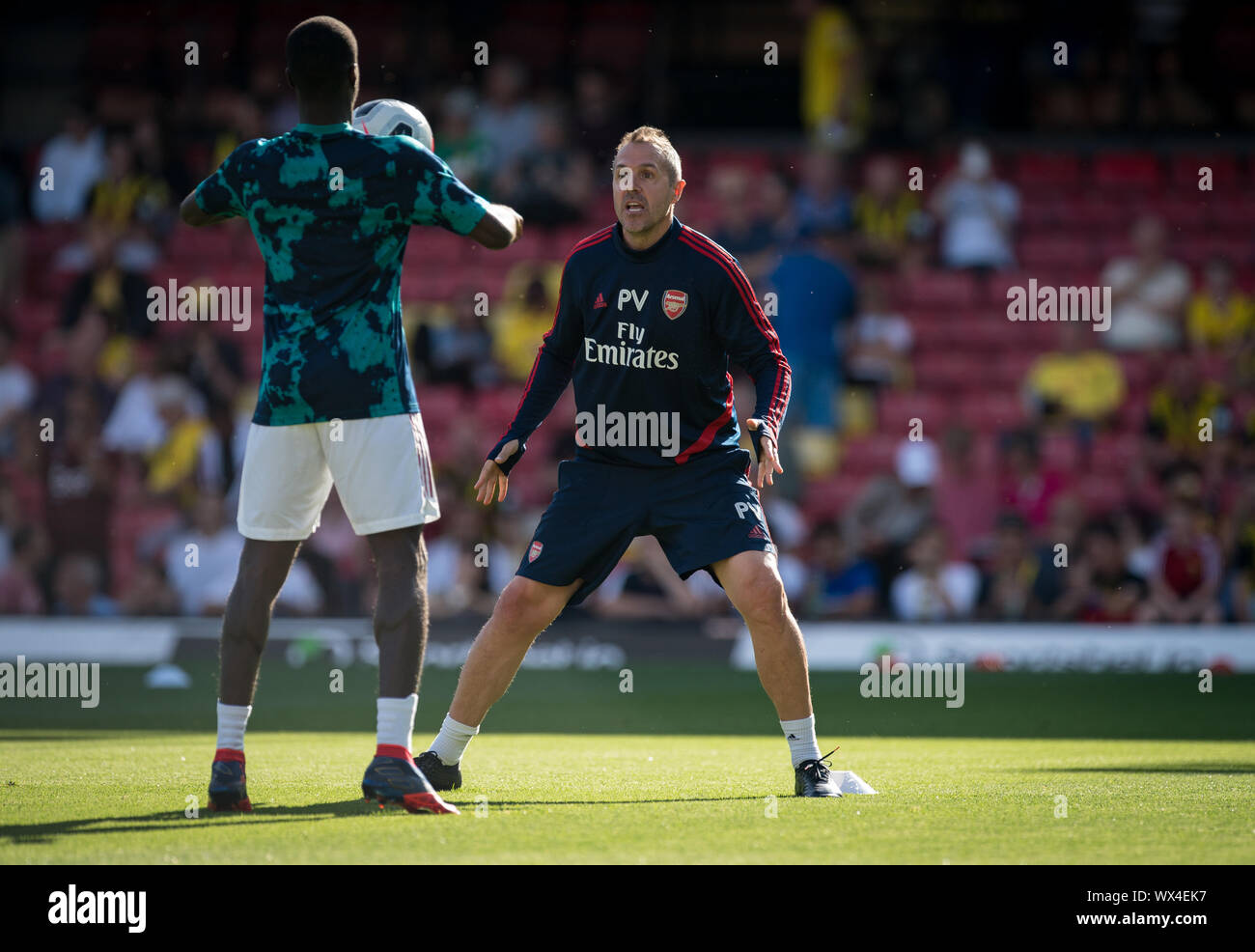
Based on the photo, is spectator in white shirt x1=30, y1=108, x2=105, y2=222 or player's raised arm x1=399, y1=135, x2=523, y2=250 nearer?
player's raised arm x1=399, y1=135, x2=523, y2=250

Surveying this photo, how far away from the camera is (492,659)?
6461 millimetres

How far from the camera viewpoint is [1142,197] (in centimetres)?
1877

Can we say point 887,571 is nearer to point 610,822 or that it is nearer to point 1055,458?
point 1055,458

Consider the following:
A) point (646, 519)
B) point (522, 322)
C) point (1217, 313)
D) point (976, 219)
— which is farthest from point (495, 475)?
point (976, 219)

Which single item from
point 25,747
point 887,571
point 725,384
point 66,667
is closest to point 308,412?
point 725,384

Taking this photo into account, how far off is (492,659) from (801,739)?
1172 millimetres

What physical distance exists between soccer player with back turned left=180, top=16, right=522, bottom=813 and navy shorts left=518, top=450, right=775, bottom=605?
64 centimetres

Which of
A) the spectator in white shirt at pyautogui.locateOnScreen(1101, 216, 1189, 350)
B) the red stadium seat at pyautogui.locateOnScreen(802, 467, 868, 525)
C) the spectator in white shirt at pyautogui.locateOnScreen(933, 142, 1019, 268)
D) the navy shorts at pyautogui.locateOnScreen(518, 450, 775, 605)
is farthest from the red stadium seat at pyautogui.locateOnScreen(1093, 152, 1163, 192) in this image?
the navy shorts at pyautogui.locateOnScreen(518, 450, 775, 605)

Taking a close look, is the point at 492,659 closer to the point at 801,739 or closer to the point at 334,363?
the point at 801,739

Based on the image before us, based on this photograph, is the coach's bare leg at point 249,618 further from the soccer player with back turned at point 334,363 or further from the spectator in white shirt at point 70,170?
the spectator in white shirt at point 70,170

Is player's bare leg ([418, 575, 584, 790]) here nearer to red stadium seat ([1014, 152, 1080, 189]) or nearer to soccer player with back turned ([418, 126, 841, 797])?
soccer player with back turned ([418, 126, 841, 797])

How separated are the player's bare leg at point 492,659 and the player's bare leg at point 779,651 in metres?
0.62

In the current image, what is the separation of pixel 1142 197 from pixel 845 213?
13.6ft

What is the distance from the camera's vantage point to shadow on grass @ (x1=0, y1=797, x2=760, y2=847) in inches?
207
